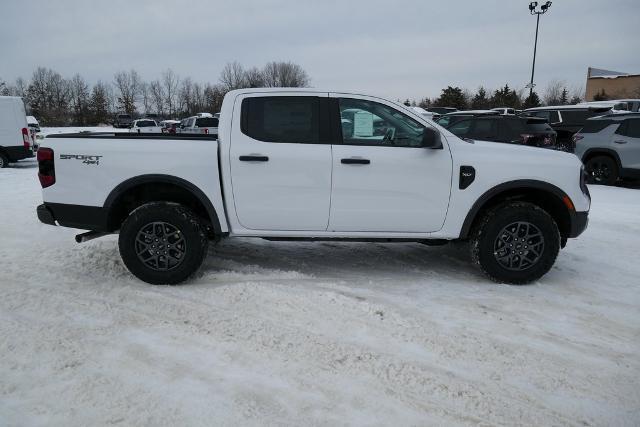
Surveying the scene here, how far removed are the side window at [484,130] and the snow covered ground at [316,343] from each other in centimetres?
654

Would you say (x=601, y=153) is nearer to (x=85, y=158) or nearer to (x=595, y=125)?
(x=595, y=125)

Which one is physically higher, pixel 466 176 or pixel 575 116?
pixel 575 116

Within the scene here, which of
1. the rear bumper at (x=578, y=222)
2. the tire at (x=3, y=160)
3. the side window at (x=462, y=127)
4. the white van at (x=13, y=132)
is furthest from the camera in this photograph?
the tire at (x=3, y=160)

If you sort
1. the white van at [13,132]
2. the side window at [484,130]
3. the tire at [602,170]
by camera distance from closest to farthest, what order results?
the tire at [602,170] < the side window at [484,130] < the white van at [13,132]

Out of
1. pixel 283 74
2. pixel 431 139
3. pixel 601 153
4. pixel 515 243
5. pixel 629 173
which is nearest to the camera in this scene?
pixel 431 139

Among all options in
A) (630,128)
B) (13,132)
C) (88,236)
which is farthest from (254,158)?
(13,132)

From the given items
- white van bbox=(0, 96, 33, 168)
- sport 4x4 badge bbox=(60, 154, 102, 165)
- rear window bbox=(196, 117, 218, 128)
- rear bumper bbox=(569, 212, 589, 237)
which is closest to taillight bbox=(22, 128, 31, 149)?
white van bbox=(0, 96, 33, 168)

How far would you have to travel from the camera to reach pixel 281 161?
159 inches

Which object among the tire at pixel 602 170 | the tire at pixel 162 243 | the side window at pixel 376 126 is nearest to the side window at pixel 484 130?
the tire at pixel 602 170

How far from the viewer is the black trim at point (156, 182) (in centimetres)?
404

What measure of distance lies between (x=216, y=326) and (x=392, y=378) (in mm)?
1398

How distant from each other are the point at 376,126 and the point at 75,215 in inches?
116

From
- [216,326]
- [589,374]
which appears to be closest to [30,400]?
[216,326]

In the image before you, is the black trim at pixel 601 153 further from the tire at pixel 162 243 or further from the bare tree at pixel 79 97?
the bare tree at pixel 79 97
